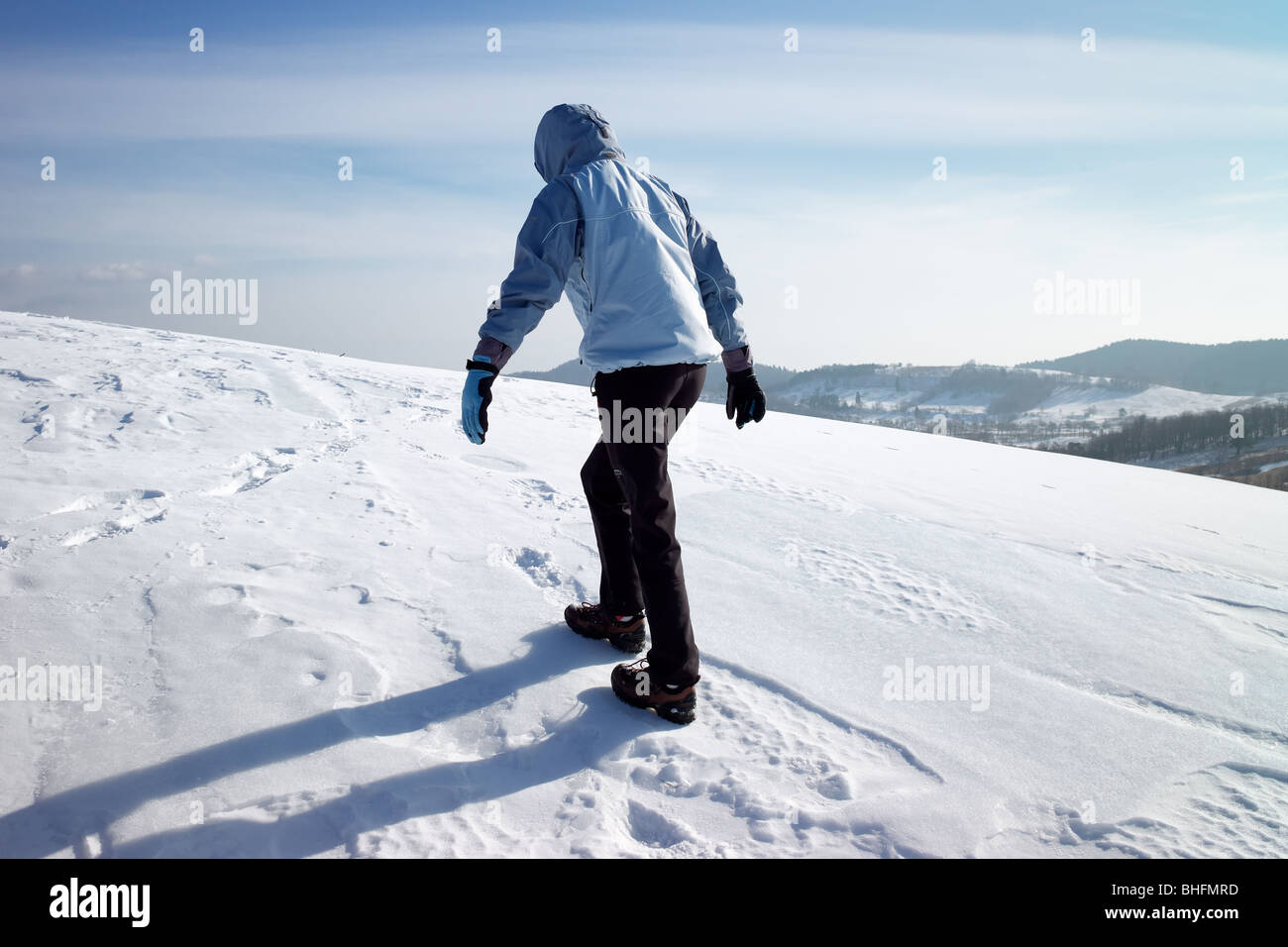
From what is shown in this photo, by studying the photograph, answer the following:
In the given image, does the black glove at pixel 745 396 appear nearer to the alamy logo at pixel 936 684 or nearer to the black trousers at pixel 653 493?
the black trousers at pixel 653 493

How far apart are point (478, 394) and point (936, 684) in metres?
2.20

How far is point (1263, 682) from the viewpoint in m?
2.87

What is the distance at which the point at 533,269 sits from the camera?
2.37 meters

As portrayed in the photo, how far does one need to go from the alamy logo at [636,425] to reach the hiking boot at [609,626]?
883 mm

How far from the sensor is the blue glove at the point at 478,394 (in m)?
2.42

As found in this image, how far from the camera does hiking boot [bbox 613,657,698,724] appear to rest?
8.01 feet

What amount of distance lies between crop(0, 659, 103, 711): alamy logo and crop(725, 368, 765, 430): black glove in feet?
8.61

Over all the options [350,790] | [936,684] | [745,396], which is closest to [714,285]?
[745,396]

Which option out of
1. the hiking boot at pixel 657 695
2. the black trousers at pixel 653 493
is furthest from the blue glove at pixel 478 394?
the hiking boot at pixel 657 695

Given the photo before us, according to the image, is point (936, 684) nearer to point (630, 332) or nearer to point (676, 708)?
point (676, 708)
